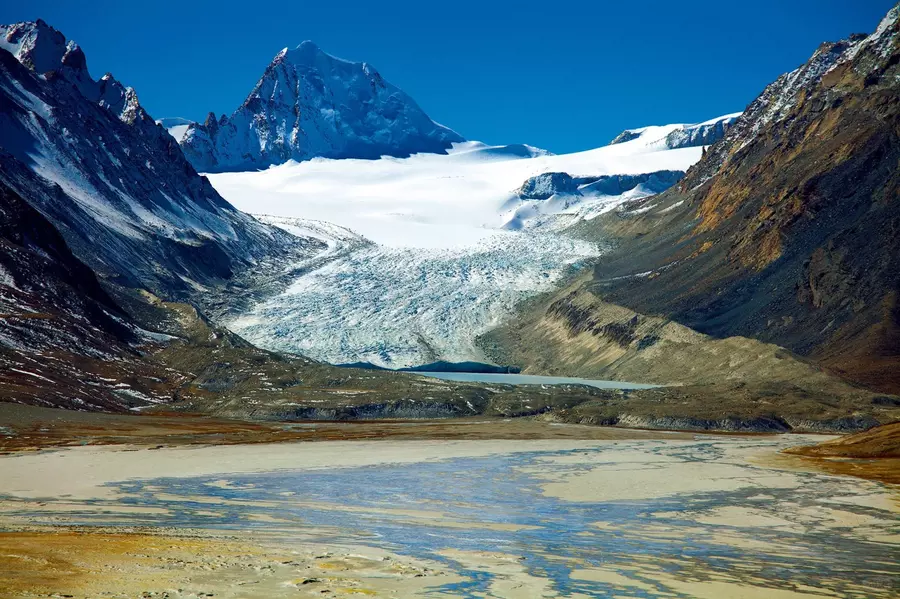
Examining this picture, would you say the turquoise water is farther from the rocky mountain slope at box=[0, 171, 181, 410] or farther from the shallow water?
the shallow water

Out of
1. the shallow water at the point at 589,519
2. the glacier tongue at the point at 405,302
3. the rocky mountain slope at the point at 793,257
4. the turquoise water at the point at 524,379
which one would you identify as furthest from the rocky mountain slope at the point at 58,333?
the rocky mountain slope at the point at 793,257

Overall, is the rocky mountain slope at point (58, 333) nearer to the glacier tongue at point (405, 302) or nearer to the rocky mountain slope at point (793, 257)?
the glacier tongue at point (405, 302)

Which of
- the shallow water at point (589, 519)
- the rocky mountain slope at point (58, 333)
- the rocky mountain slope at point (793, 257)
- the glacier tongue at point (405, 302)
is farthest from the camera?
the glacier tongue at point (405, 302)

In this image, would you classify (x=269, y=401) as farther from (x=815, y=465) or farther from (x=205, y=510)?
(x=205, y=510)

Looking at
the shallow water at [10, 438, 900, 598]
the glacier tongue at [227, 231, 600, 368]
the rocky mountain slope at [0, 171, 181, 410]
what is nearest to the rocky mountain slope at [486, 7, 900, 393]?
the glacier tongue at [227, 231, 600, 368]

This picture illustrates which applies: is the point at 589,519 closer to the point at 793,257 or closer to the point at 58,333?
the point at 58,333

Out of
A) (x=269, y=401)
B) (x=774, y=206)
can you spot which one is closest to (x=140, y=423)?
(x=269, y=401)
